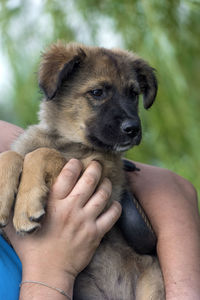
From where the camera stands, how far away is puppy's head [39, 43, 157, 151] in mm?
2492

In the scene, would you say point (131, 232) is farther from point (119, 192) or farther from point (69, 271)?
point (69, 271)

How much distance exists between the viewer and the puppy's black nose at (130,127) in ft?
8.00

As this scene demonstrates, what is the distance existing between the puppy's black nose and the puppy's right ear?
44 cm

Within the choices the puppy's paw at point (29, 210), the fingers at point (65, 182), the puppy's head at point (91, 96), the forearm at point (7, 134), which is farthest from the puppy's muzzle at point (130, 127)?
the forearm at point (7, 134)

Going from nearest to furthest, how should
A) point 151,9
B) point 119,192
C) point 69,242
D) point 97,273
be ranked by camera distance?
point 69,242
point 97,273
point 119,192
point 151,9

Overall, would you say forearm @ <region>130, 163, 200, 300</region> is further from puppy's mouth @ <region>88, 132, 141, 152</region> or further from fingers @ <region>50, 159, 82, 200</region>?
fingers @ <region>50, 159, 82, 200</region>

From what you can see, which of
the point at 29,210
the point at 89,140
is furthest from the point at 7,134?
the point at 29,210

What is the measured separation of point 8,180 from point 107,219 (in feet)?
1.78

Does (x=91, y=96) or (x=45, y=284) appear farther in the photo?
(x=91, y=96)

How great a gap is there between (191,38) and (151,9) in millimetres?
381

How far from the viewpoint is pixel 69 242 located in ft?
6.84

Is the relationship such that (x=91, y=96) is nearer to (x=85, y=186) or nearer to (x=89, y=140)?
(x=89, y=140)

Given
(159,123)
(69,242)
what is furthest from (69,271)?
(159,123)

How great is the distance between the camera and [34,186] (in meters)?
2.06
